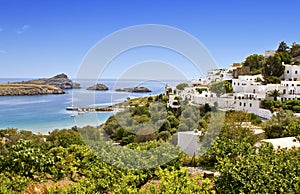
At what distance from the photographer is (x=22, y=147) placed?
7.03 metres

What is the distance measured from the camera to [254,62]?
132 ft

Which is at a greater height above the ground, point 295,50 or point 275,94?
point 295,50

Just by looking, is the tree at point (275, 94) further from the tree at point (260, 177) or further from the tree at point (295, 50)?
the tree at point (260, 177)

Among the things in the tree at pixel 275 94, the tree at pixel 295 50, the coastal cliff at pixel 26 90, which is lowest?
the coastal cliff at pixel 26 90

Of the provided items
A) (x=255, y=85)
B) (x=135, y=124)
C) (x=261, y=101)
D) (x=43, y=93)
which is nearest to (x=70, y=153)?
(x=135, y=124)

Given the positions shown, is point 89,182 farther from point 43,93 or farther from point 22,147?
point 43,93

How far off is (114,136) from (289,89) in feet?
60.2

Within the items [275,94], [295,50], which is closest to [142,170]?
[275,94]

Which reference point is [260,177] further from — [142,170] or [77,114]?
[77,114]

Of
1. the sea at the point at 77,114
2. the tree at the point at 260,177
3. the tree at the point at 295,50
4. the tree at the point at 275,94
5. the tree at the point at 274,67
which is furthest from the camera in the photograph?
the tree at the point at 295,50

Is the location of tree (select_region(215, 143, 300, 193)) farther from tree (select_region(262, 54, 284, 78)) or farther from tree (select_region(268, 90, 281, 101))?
tree (select_region(262, 54, 284, 78))

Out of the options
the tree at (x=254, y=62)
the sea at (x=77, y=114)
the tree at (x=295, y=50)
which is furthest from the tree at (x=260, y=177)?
the tree at (x=295, y=50)

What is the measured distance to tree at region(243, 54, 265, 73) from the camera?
39.1 m

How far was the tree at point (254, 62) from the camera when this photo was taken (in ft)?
128
